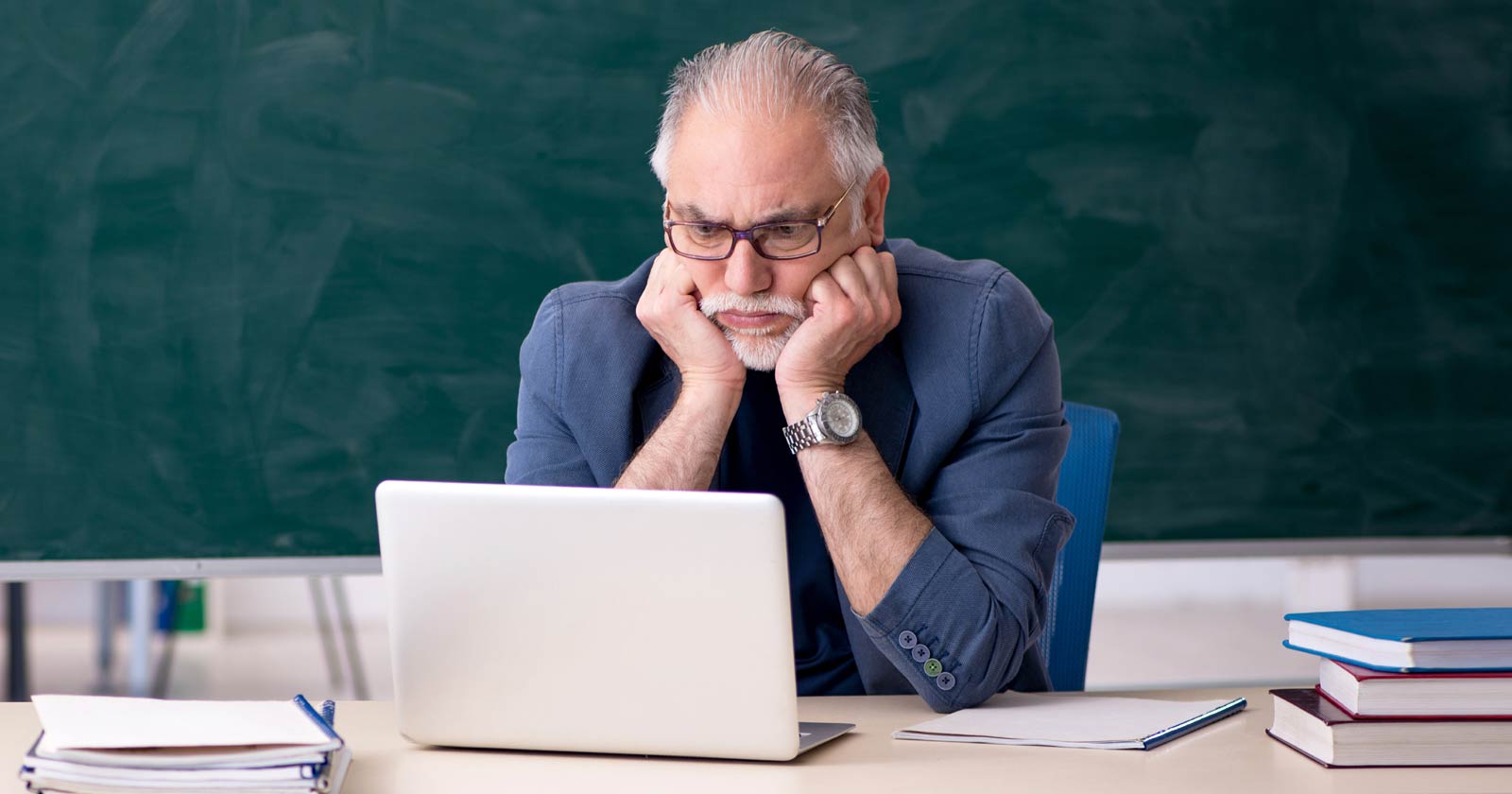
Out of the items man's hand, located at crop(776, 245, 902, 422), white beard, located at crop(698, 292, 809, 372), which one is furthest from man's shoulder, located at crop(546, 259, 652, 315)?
man's hand, located at crop(776, 245, 902, 422)

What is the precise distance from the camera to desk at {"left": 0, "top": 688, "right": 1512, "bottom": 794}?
1.04 metres

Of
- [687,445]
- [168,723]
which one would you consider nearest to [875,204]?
[687,445]

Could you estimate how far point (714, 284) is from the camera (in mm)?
1606

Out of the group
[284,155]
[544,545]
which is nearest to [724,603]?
[544,545]

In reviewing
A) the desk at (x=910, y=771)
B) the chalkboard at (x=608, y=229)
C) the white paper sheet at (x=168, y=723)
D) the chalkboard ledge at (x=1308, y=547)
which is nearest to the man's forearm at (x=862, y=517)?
the desk at (x=910, y=771)

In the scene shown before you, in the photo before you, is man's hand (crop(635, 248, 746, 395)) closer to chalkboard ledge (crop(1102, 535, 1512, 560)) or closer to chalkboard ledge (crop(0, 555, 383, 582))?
chalkboard ledge (crop(0, 555, 383, 582))

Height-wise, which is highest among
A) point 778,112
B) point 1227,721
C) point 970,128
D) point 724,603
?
A: point 970,128

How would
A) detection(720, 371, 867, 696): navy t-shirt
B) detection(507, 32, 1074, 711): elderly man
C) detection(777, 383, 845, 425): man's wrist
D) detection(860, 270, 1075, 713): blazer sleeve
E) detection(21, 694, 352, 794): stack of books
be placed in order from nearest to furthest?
detection(21, 694, 352, 794): stack of books < detection(860, 270, 1075, 713): blazer sleeve < detection(507, 32, 1074, 711): elderly man < detection(777, 383, 845, 425): man's wrist < detection(720, 371, 867, 696): navy t-shirt

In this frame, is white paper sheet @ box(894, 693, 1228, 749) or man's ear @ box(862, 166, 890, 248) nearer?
white paper sheet @ box(894, 693, 1228, 749)

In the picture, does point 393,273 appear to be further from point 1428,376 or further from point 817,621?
point 1428,376

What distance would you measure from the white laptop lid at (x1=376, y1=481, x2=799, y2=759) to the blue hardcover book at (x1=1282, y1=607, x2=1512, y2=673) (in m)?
0.47

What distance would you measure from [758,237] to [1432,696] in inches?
33.2

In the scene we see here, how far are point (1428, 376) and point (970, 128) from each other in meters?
1.05

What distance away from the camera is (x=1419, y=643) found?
1.07 meters
